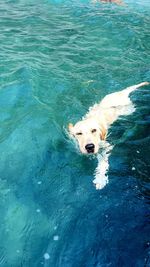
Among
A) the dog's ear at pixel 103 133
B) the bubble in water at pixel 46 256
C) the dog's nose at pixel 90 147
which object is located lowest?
the bubble in water at pixel 46 256

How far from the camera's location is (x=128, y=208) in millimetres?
5406

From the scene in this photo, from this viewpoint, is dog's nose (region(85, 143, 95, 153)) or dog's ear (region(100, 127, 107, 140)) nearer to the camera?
dog's nose (region(85, 143, 95, 153))

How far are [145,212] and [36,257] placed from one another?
174 cm

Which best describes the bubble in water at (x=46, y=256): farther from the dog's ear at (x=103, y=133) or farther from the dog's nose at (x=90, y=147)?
the dog's ear at (x=103, y=133)

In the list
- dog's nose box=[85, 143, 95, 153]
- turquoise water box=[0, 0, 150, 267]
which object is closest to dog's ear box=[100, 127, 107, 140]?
turquoise water box=[0, 0, 150, 267]

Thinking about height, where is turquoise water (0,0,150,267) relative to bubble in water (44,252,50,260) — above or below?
above

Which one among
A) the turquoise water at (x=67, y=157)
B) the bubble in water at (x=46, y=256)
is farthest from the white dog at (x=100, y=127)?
the bubble in water at (x=46, y=256)

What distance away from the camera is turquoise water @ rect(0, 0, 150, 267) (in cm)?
493

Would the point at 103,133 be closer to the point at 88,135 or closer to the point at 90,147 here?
the point at 88,135

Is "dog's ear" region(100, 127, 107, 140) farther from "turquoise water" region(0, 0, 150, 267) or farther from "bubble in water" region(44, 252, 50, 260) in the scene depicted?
"bubble in water" region(44, 252, 50, 260)

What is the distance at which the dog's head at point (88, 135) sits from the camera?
6.26m

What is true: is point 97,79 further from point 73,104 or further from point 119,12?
point 119,12

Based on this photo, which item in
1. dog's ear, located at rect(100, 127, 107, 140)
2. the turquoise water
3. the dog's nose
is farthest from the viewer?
dog's ear, located at rect(100, 127, 107, 140)

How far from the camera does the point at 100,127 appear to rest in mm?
6879
